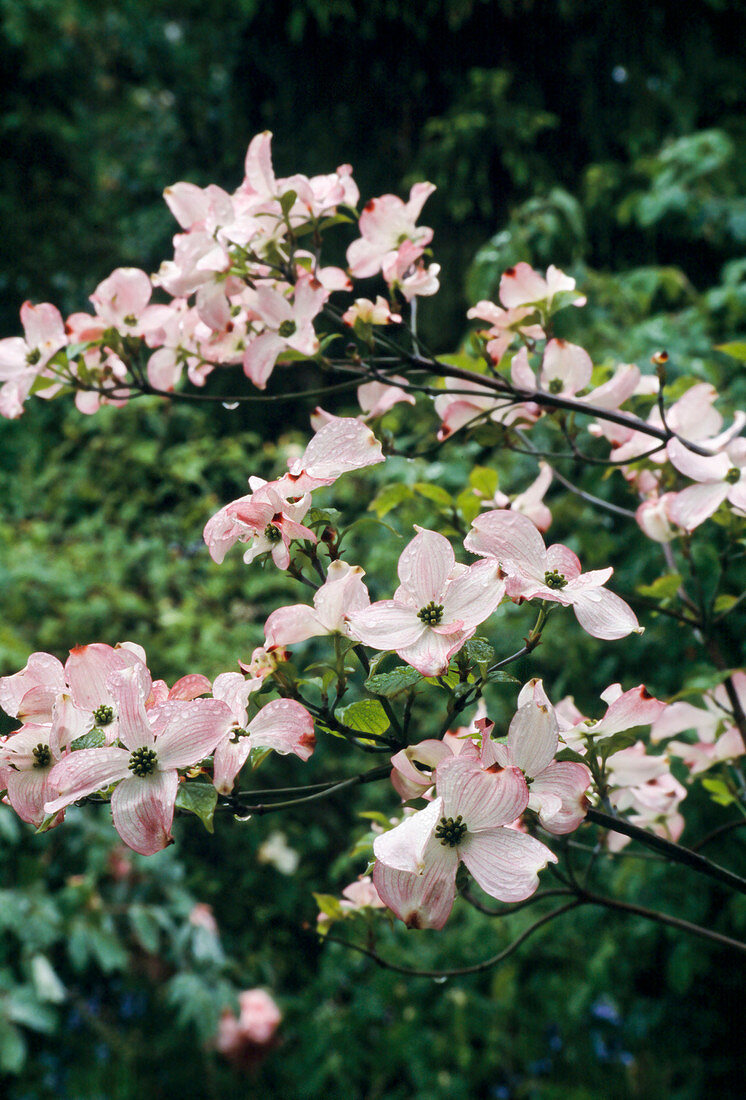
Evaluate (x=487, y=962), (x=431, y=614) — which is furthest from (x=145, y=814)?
(x=487, y=962)

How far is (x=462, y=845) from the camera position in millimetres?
299

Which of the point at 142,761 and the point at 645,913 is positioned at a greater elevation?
the point at 142,761

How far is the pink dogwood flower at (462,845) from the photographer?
0.29 metres

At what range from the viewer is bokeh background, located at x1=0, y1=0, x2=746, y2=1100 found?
1.21 meters

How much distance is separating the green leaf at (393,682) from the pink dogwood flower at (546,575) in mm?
47

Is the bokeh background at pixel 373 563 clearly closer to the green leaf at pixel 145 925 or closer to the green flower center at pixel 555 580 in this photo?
the green leaf at pixel 145 925

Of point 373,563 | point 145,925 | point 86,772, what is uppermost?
point 86,772

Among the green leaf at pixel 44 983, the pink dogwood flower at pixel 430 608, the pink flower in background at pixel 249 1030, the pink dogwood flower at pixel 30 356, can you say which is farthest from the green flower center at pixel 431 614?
the pink flower in background at pixel 249 1030

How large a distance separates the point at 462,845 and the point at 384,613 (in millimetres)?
84

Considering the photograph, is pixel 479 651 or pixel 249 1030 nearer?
pixel 479 651

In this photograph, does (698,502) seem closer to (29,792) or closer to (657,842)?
(657,842)

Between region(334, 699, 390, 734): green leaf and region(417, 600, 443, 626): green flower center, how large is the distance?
38mm

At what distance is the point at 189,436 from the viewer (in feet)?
6.41

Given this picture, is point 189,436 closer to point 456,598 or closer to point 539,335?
point 539,335
